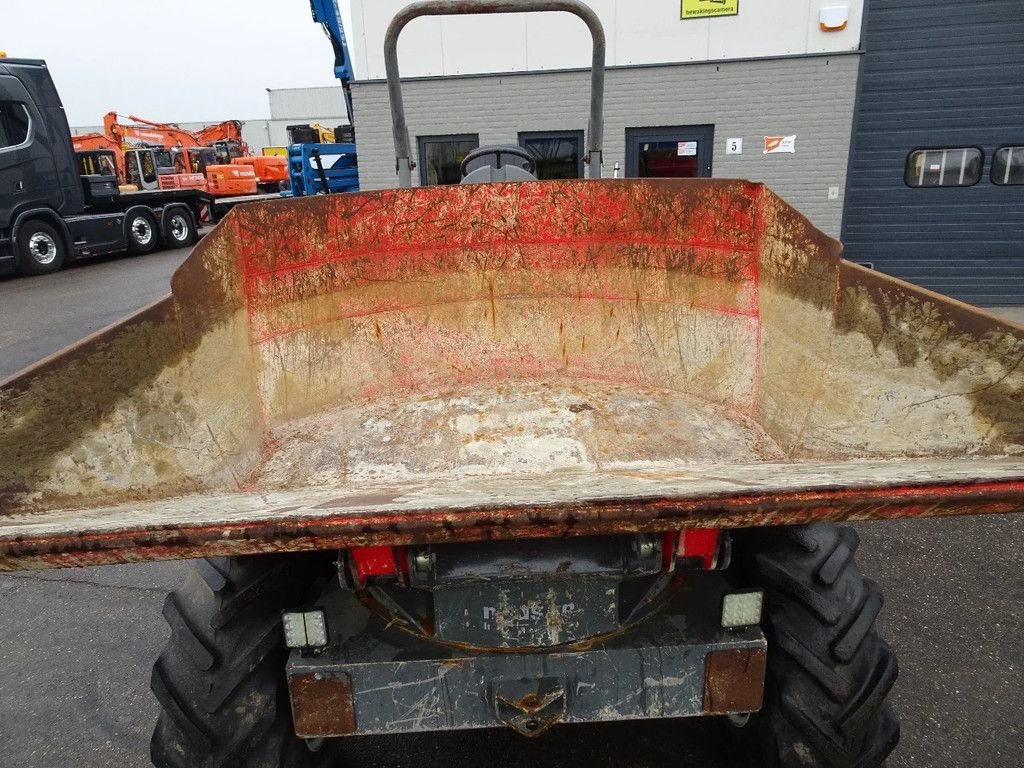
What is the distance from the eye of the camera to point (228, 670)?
1842 mm

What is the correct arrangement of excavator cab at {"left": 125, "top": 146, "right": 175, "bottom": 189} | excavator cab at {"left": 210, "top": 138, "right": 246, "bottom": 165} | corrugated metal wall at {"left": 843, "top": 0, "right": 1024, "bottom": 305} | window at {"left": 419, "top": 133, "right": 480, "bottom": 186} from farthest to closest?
1. excavator cab at {"left": 210, "top": 138, "right": 246, "bottom": 165}
2. excavator cab at {"left": 125, "top": 146, "right": 175, "bottom": 189}
3. window at {"left": 419, "top": 133, "right": 480, "bottom": 186}
4. corrugated metal wall at {"left": 843, "top": 0, "right": 1024, "bottom": 305}

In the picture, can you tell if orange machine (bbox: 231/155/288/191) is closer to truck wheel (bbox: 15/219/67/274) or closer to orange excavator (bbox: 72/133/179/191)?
orange excavator (bbox: 72/133/179/191)

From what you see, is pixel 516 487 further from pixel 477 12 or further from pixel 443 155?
pixel 443 155

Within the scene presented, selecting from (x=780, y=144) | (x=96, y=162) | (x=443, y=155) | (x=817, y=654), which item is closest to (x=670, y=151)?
(x=780, y=144)

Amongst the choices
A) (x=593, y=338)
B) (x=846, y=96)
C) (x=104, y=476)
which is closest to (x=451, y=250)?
(x=593, y=338)

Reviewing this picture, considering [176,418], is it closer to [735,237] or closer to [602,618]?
[602,618]

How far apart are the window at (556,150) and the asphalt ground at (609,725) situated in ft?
23.4

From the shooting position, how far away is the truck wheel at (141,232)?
15320 mm

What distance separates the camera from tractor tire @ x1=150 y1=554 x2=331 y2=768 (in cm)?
182

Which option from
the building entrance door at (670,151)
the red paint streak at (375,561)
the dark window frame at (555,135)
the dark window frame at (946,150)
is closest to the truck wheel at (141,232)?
the dark window frame at (555,135)

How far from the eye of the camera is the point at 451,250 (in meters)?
3.81

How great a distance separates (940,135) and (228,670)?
9.97 metres

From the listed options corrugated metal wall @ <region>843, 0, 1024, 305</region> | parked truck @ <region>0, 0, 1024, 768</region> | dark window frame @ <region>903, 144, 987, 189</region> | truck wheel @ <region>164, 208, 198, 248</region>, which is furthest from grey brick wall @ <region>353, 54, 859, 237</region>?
truck wheel @ <region>164, 208, 198, 248</region>

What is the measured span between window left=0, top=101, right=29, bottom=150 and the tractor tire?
13.7 meters
